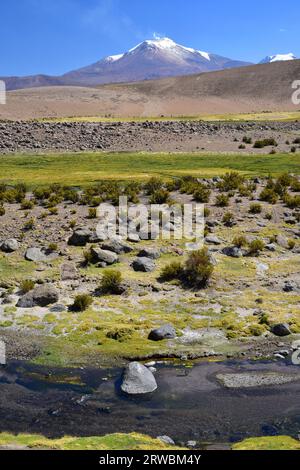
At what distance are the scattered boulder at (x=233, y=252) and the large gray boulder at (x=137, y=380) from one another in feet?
33.1

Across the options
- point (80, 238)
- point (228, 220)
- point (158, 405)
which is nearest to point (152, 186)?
point (228, 220)

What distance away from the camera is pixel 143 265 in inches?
865

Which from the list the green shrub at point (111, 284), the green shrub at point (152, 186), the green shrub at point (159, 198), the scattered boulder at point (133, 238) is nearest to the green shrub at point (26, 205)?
the green shrub at point (159, 198)

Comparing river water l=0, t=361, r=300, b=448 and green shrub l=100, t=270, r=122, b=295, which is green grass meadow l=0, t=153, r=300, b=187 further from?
river water l=0, t=361, r=300, b=448

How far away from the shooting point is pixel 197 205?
30.9 m

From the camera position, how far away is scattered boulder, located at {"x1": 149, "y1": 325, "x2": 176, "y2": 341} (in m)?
17.0

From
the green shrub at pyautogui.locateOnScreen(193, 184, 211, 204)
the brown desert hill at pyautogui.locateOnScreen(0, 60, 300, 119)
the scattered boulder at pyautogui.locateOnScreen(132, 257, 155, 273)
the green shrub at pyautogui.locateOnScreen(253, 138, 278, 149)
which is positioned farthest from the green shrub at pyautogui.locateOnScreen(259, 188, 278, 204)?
the brown desert hill at pyautogui.locateOnScreen(0, 60, 300, 119)

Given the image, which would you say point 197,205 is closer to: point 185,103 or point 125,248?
point 125,248

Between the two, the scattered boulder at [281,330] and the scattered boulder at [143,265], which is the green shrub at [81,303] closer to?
the scattered boulder at [143,265]

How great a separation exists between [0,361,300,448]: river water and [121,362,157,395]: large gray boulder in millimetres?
232

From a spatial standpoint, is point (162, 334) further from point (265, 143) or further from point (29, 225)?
point (265, 143)

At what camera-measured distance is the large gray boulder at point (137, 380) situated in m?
14.0

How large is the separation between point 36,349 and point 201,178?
81.1 feet
